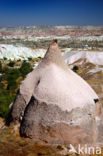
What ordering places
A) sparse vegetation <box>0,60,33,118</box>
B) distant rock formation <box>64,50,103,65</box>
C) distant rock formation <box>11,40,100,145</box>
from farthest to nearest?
distant rock formation <box>64,50,103,65</box> < sparse vegetation <box>0,60,33,118</box> < distant rock formation <box>11,40,100,145</box>

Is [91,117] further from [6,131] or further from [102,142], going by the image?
[6,131]

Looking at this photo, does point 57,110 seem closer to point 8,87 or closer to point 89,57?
point 8,87

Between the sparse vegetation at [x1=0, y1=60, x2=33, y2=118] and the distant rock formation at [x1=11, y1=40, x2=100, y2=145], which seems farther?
the sparse vegetation at [x1=0, y1=60, x2=33, y2=118]

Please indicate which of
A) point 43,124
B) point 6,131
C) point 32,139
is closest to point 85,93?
point 43,124

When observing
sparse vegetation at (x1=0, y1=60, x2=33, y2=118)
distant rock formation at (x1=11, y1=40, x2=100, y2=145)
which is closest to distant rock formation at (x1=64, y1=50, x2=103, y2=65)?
sparse vegetation at (x1=0, y1=60, x2=33, y2=118)

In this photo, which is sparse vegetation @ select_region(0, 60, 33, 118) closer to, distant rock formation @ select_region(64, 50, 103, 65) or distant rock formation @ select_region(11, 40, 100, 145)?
distant rock formation @ select_region(11, 40, 100, 145)

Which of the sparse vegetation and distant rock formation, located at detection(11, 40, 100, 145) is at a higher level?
distant rock formation, located at detection(11, 40, 100, 145)

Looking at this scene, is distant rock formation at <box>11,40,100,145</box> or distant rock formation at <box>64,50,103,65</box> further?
distant rock formation at <box>64,50,103,65</box>

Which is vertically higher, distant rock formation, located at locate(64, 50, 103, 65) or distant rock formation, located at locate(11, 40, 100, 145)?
distant rock formation, located at locate(11, 40, 100, 145)

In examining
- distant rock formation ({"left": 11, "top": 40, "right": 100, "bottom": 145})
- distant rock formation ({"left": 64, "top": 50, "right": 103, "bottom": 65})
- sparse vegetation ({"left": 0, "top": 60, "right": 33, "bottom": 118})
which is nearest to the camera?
distant rock formation ({"left": 11, "top": 40, "right": 100, "bottom": 145})
